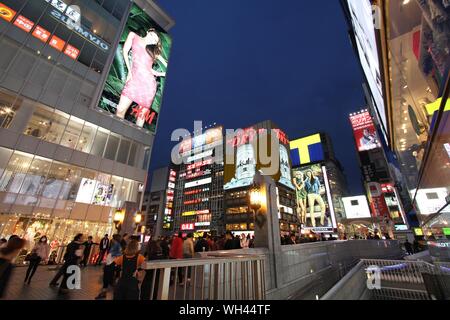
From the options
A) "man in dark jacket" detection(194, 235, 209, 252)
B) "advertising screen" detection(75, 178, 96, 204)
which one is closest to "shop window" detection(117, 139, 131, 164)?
"advertising screen" detection(75, 178, 96, 204)

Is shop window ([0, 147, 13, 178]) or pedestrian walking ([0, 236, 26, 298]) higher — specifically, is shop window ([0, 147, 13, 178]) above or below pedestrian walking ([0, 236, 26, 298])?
above

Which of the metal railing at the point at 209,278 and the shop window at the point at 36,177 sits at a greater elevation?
the shop window at the point at 36,177

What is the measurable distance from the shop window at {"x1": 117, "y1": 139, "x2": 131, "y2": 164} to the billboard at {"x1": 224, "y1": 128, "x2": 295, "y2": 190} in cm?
3570

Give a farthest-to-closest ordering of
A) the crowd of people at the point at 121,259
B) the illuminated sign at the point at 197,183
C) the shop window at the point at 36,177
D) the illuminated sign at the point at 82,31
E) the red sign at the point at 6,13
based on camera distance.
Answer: the illuminated sign at the point at 197,183, the illuminated sign at the point at 82,31, the red sign at the point at 6,13, the shop window at the point at 36,177, the crowd of people at the point at 121,259

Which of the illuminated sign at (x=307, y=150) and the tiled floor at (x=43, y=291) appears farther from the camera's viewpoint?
the illuminated sign at (x=307, y=150)

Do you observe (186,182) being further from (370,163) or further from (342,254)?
(342,254)

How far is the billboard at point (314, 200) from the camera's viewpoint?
50.9 metres

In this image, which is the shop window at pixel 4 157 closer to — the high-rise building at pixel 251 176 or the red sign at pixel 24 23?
the red sign at pixel 24 23

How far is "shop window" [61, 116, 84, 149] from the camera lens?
53.4 feet

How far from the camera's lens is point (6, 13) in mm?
14906

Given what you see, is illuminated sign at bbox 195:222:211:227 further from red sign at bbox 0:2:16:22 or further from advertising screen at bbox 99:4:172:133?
red sign at bbox 0:2:16:22

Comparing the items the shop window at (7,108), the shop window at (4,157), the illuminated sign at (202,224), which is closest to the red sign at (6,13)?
the shop window at (7,108)

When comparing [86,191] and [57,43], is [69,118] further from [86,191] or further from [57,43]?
[57,43]

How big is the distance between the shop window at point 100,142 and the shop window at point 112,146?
36cm
